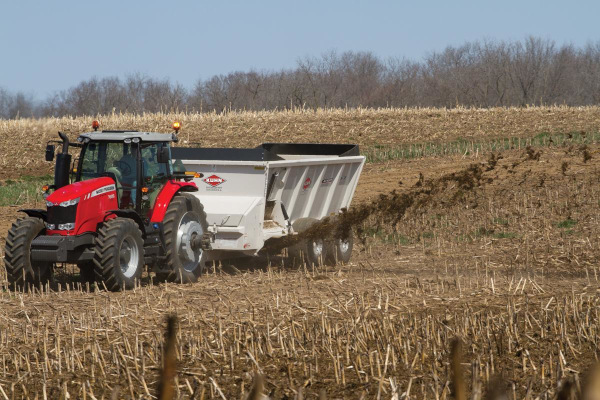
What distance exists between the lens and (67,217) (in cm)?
919

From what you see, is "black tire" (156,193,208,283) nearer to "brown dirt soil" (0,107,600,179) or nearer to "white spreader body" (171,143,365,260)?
"white spreader body" (171,143,365,260)

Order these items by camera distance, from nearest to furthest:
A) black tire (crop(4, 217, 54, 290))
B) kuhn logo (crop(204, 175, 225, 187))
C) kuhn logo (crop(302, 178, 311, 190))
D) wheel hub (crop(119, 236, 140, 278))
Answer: black tire (crop(4, 217, 54, 290)), wheel hub (crop(119, 236, 140, 278)), kuhn logo (crop(204, 175, 225, 187)), kuhn logo (crop(302, 178, 311, 190))

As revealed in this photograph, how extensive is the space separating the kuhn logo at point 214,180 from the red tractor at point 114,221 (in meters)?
0.56

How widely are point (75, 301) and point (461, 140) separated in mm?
24031

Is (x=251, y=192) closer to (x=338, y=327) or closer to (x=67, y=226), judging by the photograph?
(x=67, y=226)

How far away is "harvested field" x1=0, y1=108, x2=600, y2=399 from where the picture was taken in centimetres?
544

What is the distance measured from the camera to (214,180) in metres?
11.2

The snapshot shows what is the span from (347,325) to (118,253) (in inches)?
137

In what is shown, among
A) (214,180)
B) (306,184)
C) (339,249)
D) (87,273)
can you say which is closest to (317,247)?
(339,249)

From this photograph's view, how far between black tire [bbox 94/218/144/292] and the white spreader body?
1337 mm

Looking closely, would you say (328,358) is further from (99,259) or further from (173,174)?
(173,174)

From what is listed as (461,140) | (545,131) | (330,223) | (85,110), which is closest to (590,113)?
(545,131)

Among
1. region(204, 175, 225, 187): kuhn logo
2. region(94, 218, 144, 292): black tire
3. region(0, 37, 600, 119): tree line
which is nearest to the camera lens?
region(94, 218, 144, 292): black tire

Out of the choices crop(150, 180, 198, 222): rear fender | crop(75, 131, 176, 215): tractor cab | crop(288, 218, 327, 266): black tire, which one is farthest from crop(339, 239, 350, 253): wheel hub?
crop(75, 131, 176, 215): tractor cab
